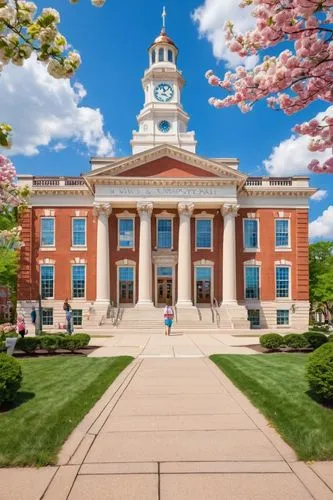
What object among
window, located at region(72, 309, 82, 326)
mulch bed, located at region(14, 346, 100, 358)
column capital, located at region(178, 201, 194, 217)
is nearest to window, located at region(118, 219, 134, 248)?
column capital, located at region(178, 201, 194, 217)

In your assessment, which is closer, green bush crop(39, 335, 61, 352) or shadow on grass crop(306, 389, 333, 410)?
shadow on grass crop(306, 389, 333, 410)

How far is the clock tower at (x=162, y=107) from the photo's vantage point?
50594 mm

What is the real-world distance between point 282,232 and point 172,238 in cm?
1029

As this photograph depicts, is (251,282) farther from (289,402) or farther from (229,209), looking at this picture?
(289,402)

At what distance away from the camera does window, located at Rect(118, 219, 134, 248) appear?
144ft

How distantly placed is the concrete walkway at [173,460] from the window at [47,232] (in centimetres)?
3564

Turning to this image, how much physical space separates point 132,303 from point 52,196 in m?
12.3

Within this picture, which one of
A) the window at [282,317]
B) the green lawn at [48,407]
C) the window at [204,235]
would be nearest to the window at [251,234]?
the window at [204,235]

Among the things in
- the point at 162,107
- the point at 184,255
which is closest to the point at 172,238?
the point at 184,255

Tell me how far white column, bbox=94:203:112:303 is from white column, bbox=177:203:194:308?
20.6 feet

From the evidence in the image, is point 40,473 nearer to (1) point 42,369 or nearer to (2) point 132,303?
(1) point 42,369

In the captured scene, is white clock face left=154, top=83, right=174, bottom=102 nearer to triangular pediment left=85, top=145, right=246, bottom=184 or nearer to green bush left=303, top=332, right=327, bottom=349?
triangular pediment left=85, top=145, right=246, bottom=184

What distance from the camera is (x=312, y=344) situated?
19922mm

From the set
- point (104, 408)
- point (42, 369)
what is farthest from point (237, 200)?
point (104, 408)
